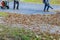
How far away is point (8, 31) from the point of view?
8102mm

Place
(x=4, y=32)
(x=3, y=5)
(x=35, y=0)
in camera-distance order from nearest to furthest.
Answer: (x=4, y=32)
(x=3, y=5)
(x=35, y=0)

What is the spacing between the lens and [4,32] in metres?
7.96

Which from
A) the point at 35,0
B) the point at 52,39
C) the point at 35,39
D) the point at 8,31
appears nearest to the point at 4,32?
the point at 8,31

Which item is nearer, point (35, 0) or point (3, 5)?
point (3, 5)

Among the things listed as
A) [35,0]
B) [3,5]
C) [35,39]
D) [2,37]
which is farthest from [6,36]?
[35,0]

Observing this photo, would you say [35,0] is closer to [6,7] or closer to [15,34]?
[6,7]

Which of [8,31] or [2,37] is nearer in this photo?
[2,37]

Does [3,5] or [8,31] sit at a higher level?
[8,31]

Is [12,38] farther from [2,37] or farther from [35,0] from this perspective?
[35,0]

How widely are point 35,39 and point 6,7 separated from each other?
58.5 feet

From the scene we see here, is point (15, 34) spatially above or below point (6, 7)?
above

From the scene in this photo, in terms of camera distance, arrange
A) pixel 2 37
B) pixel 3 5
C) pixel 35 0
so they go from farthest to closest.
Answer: pixel 35 0 < pixel 3 5 < pixel 2 37

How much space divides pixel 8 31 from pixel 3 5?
57.1ft

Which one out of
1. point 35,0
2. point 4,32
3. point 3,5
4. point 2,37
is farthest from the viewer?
point 35,0
